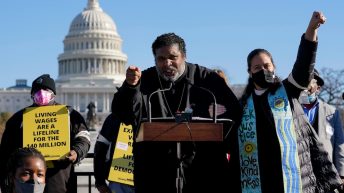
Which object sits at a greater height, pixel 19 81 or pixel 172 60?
pixel 19 81

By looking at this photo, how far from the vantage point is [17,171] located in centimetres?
411

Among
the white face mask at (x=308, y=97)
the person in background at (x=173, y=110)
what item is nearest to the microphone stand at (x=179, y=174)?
the person in background at (x=173, y=110)

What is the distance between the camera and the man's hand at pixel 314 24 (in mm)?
4434

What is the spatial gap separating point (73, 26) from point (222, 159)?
4640 inches

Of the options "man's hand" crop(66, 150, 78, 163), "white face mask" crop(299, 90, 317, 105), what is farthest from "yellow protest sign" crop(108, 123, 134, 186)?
"white face mask" crop(299, 90, 317, 105)

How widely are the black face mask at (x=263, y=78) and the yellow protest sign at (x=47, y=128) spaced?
2080 mm

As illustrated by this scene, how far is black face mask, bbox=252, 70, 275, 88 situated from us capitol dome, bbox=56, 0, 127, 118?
108m

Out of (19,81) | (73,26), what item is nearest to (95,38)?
(73,26)

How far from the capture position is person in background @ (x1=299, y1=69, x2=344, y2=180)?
19.8ft

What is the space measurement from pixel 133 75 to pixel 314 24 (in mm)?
1265

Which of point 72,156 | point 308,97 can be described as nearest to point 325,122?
point 308,97

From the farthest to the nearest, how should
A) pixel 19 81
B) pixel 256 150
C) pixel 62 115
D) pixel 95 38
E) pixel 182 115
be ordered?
pixel 19 81
pixel 95 38
pixel 62 115
pixel 256 150
pixel 182 115

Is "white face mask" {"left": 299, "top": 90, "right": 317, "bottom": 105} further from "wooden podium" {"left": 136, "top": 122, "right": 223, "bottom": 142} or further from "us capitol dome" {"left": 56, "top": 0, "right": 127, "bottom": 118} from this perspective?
"us capitol dome" {"left": 56, "top": 0, "right": 127, "bottom": 118}

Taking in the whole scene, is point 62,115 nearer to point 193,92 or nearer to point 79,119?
point 79,119
